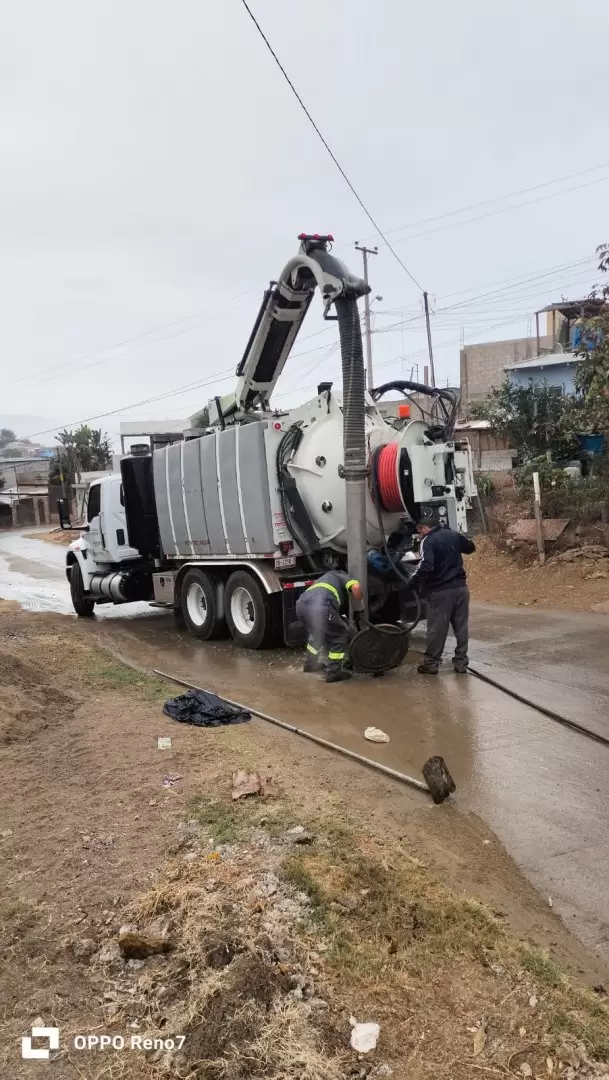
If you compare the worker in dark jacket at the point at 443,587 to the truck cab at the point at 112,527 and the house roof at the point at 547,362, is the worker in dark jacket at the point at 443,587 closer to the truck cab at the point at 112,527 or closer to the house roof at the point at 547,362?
the truck cab at the point at 112,527

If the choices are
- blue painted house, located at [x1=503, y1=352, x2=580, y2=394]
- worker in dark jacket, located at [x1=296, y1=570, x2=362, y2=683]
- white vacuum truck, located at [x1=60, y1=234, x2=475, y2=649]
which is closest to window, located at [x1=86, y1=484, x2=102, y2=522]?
white vacuum truck, located at [x1=60, y1=234, x2=475, y2=649]

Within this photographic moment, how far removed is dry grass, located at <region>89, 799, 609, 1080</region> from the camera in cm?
229

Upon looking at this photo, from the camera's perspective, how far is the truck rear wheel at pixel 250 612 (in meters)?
8.78

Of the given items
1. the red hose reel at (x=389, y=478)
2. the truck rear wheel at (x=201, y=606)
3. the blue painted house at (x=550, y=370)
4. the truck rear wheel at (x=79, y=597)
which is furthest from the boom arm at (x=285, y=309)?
the blue painted house at (x=550, y=370)

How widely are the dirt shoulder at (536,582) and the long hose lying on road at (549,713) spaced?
420 cm

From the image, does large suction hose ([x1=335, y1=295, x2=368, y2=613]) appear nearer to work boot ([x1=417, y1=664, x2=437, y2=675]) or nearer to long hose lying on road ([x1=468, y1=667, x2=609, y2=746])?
work boot ([x1=417, y1=664, x2=437, y2=675])

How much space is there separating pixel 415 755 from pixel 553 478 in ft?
30.0

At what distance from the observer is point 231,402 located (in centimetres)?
1023

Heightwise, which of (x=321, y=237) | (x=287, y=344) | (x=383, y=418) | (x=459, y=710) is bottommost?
(x=459, y=710)

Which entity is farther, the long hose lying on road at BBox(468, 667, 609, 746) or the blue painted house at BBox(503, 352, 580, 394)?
the blue painted house at BBox(503, 352, 580, 394)

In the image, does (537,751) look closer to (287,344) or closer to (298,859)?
(298,859)

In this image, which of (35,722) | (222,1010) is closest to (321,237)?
(35,722)

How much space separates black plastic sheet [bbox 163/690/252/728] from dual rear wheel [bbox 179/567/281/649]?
234 centimetres

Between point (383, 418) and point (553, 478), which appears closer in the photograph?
point (383, 418)
